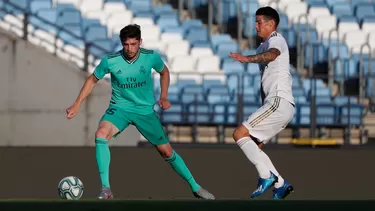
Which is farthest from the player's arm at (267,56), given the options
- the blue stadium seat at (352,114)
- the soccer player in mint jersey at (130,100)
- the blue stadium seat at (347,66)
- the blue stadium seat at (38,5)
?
the blue stadium seat at (347,66)

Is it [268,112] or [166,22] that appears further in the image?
[166,22]

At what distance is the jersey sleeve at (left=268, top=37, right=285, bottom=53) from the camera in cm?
991

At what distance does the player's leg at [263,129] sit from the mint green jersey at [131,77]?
92 centimetres

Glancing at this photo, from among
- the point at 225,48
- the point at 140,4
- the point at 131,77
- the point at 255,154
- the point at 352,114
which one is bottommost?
the point at 352,114

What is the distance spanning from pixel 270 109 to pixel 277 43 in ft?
1.90

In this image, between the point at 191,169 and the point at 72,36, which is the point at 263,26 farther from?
the point at 72,36

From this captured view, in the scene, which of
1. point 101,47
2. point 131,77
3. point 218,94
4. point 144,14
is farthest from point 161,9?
point 131,77

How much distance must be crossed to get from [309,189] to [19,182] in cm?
310

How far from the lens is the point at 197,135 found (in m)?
19.3

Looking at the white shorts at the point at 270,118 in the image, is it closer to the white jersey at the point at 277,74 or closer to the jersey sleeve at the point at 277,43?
the white jersey at the point at 277,74

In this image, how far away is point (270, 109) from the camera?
33.0 ft

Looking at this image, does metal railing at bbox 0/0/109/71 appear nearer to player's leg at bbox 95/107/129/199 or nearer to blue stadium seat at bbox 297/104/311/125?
blue stadium seat at bbox 297/104/311/125

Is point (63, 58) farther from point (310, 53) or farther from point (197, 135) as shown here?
point (310, 53)
